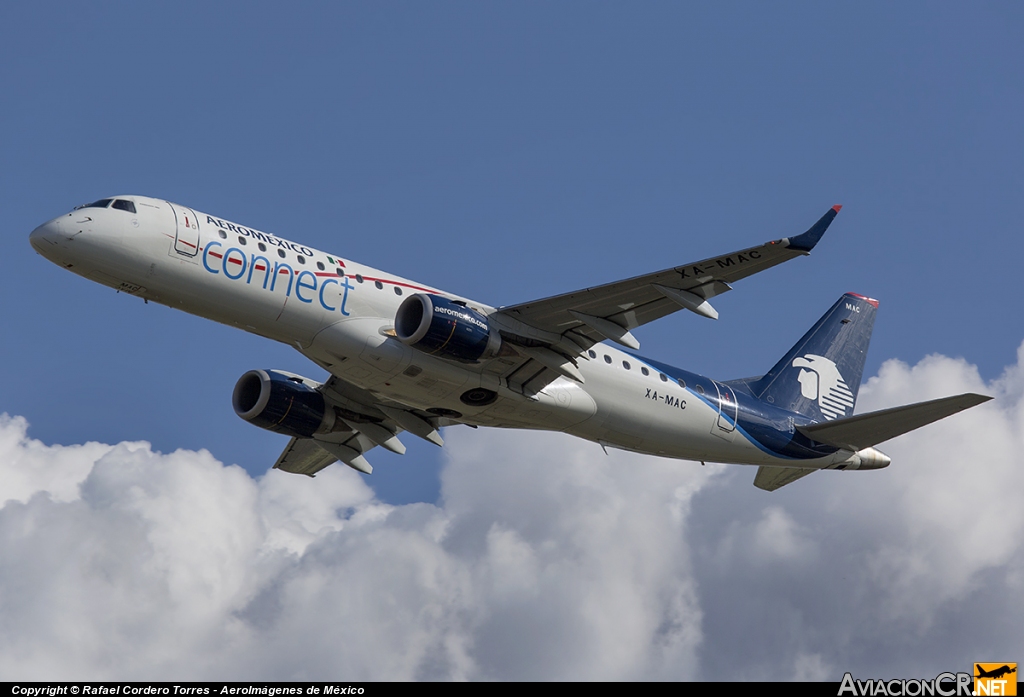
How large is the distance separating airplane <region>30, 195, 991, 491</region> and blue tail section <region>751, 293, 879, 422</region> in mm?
1395

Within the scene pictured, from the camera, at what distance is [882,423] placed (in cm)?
3697

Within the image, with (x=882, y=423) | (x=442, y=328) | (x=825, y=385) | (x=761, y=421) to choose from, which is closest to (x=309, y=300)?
(x=442, y=328)

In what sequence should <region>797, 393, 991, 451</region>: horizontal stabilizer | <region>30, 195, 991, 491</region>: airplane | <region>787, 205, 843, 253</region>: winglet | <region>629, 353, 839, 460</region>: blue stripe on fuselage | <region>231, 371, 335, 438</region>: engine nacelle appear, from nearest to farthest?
1. <region>787, 205, 843, 253</region>: winglet
2. <region>30, 195, 991, 491</region>: airplane
3. <region>797, 393, 991, 451</region>: horizontal stabilizer
4. <region>231, 371, 335, 438</region>: engine nacelle
5. <region>629, 353, 839, 460</region>: blue stripe on fuselage

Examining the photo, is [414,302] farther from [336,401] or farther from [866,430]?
[866,430]

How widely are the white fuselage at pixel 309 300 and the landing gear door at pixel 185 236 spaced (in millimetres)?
28

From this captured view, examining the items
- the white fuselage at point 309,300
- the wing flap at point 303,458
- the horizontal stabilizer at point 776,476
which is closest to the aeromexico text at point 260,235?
the white fuselage at point 309,300

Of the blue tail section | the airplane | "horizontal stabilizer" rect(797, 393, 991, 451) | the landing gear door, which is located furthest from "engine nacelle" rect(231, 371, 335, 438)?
"horizontal stabilizer" rect(797, 393, 991, 451)

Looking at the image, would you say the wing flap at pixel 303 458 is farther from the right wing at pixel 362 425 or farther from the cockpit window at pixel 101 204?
the cockpit window at pixel 101 204

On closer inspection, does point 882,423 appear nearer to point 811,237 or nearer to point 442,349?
point 811,237

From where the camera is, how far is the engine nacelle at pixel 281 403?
36.7 metres

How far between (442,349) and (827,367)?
1996cm

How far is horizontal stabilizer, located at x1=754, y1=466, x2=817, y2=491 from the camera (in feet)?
133

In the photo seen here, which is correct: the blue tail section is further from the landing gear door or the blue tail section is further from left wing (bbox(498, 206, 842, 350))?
the landing gear door

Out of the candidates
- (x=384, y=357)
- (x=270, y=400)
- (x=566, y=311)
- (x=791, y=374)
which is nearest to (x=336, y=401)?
(x=270, y=400)
